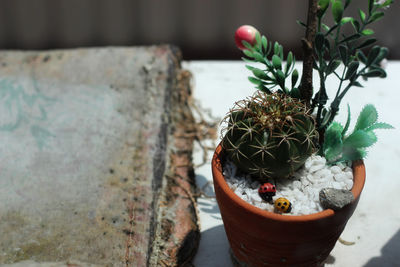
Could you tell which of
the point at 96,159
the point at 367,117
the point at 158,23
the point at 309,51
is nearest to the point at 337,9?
the point at 309,51

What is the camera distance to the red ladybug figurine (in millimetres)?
1597

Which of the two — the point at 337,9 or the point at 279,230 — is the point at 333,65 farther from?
the point at 279,230

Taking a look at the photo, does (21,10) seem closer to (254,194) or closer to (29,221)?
(29,221)

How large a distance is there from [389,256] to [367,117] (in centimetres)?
63

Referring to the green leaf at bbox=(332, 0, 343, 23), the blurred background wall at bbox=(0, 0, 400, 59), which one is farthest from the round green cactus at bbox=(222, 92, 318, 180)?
the blurred background wall at bbox=(0, 0, 400, 59)

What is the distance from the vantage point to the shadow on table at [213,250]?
6.34ft

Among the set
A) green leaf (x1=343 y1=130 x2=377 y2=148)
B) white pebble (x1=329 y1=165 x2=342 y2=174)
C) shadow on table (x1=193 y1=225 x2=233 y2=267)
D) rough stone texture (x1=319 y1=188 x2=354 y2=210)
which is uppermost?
green leaf (x1=343 y1=130 x2=377 y2=148)

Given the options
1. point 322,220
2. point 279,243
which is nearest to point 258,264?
point 279,243

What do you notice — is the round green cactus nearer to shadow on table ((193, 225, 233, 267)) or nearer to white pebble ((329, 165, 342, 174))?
white pebble ((329, 165, 342, 174))

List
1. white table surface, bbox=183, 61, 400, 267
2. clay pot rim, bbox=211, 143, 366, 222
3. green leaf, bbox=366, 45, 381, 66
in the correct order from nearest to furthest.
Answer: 1. clay pot rim, bbox=211, 143, 366, 222
2. green leaf, bbox=366, 45, 381, 66
3. white table surface, bbox=183, 61, 400, 267

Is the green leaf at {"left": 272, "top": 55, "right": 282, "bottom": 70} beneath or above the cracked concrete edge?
above

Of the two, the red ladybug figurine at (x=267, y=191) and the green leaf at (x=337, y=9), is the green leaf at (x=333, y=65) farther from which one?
the red ladybug figurine at (x=267, y=191)

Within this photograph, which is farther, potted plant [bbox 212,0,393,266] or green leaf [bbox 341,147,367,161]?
green leaf [bbox 341,147,367,161]

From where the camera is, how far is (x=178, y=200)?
7.36 ft
